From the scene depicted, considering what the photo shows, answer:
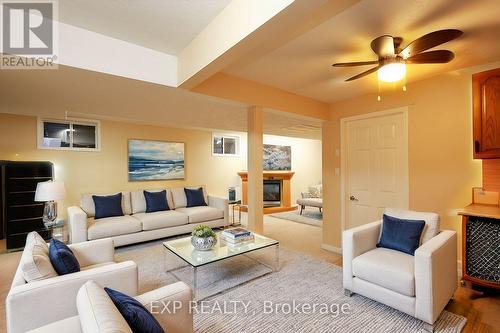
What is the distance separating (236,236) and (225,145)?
437cm

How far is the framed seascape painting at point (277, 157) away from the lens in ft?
24.9

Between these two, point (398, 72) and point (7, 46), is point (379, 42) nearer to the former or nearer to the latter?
point (398, 72)

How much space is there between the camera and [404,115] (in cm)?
319

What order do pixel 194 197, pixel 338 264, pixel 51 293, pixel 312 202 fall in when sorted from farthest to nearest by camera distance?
pixel 312 202 < pixel 194 197 < pixel 338 264 < pixel 51 293

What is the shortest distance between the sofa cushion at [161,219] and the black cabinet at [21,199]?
148 cm

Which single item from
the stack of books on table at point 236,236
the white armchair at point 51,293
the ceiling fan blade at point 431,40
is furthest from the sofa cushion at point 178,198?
the ceiling fan blade at point 431,40

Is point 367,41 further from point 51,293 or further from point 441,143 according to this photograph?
point 51,293

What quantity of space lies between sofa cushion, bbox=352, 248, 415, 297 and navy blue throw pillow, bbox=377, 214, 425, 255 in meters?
0.07

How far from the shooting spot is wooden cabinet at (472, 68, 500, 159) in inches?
90.9

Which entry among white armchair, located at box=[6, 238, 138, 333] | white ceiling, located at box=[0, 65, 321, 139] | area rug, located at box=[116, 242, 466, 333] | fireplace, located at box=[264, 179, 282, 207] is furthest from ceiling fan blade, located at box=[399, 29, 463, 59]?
fireplace, located at box=[264, 179, 282, 207]

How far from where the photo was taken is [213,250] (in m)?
2.68

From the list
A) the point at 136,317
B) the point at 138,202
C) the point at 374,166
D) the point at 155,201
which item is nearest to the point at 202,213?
the point at 155,201

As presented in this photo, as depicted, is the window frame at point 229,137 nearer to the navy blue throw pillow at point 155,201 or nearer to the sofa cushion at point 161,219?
the navy blue throw pillow at point 155,201

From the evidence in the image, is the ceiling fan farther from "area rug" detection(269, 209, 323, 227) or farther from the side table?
the side table
